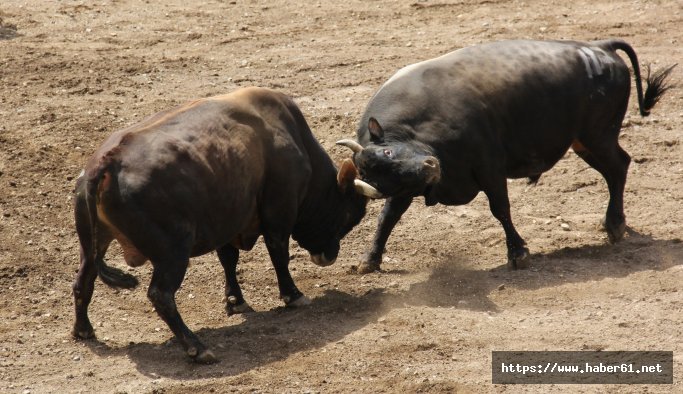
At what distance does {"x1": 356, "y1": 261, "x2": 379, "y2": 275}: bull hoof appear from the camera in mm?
11062

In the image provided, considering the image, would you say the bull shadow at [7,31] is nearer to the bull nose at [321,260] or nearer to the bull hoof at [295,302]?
the bull nose at [321,260]

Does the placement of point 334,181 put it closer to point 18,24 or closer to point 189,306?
point 189,306

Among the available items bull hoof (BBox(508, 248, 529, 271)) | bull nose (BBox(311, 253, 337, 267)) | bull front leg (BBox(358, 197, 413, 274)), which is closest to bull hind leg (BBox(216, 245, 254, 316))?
bull nose (BBox(311, 253, 337, 267))

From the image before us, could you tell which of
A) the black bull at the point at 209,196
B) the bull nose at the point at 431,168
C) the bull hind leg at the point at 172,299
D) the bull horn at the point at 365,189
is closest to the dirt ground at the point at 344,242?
the bull hind leg at the point at 172,299

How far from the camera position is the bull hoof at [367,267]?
36.3 feet

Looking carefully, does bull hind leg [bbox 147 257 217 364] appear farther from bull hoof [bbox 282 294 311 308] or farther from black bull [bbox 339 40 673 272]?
black bull [bbox 339 40 673 272]

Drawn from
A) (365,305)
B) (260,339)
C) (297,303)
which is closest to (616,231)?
(365,305)

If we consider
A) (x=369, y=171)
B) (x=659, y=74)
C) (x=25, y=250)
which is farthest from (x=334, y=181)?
(x=659, y=74)

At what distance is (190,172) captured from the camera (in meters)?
9.14

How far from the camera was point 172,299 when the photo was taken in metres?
9.08

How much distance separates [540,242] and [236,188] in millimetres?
3241

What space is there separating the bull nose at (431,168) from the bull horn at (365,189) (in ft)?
1.45

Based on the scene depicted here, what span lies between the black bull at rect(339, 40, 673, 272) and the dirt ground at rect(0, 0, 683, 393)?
55 centimetres

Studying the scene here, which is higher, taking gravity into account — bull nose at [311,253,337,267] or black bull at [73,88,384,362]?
black bull at [73,88,384,362]
